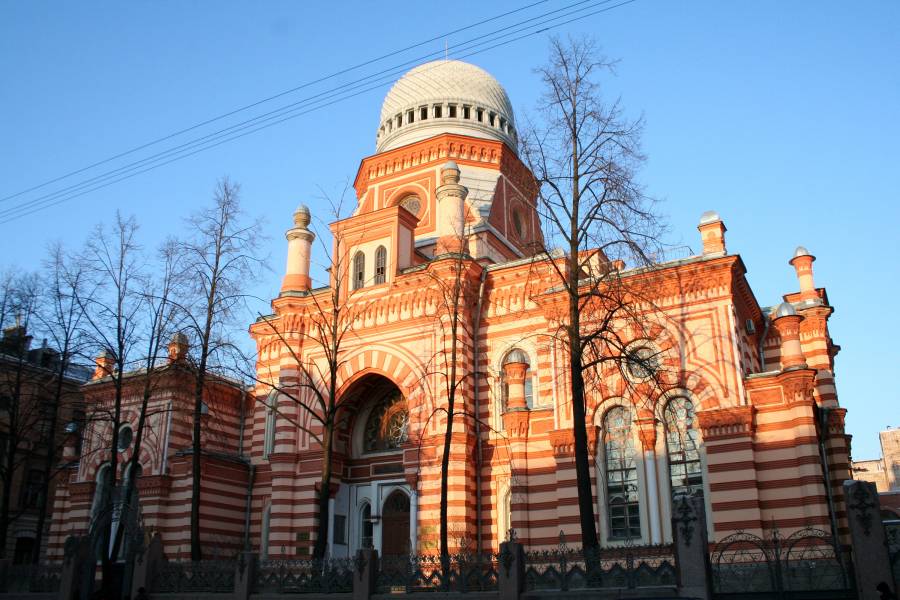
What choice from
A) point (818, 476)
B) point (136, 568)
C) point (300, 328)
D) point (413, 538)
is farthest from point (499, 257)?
point (136, 568)

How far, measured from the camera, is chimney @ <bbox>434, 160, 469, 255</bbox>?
26578 millimetres

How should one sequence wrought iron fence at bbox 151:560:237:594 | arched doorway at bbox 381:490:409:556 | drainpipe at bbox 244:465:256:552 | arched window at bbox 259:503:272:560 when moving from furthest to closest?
1. drainpipe at bbox 244:465:256:552
2. arched window at bbox 259:503:272:560
3. arched doorway at bbox 381:490:409:556
4. wrought iron fence at bbox 151:560:237:594

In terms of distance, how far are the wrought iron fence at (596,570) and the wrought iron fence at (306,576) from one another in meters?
4.27

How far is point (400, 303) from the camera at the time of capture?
27109 millimetres

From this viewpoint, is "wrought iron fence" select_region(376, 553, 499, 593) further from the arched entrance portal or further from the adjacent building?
the adjacent building

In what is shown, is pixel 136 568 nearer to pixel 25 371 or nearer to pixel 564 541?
pixel 564 541

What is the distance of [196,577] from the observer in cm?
1956

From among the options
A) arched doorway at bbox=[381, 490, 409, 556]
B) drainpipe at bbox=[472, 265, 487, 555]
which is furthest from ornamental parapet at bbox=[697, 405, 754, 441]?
arched doorway at bbox=[381, 490, 409, 556]

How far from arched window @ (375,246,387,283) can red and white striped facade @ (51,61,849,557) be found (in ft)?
0.39

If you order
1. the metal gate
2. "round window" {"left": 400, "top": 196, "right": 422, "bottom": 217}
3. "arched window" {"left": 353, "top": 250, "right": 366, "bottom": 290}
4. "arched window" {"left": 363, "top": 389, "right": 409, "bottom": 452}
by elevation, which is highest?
"round window" {"left": 400, "top": 196, "right": 422, "bottom": 217}

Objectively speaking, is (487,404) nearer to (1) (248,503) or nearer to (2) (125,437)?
(1) (248,503)

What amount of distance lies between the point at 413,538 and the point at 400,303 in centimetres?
785

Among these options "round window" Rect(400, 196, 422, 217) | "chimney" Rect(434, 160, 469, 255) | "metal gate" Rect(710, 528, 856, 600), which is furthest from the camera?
"round window" Rect(400, 196, 422, 217)

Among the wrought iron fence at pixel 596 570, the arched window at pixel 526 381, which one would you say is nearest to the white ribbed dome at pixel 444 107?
the arched window at pixel 526 381
